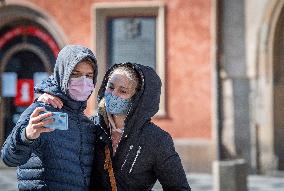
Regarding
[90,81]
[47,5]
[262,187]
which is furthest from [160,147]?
[47,5]

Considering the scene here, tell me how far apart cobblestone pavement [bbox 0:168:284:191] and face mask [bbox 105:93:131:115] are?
6.89 m

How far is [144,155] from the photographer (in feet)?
8.92

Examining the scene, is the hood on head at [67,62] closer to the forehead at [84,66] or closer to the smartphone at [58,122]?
the forehead at [84,66]

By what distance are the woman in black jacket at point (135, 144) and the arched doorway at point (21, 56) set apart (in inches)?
385

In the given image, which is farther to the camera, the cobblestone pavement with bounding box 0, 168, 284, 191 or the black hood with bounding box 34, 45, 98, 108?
the cobblestone pavement with bounding box 0, 168, 284, 191

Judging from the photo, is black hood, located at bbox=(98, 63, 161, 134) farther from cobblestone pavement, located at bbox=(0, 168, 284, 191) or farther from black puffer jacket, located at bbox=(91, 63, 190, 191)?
cobblestone pavement, located at bbox=(0, 168, 284, 191)

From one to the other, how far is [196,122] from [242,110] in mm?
980

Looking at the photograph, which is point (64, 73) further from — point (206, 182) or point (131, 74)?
point (206, 182)

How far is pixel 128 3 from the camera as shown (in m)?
12.0

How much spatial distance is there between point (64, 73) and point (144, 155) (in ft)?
1.86

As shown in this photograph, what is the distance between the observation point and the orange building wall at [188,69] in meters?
11.7

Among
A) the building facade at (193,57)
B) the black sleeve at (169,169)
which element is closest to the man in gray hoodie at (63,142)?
the black sleeve at (169,169)

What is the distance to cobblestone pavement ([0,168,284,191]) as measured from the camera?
973 centimetres

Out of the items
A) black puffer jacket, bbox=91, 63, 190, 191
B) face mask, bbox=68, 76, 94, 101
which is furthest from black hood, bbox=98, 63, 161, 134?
face mask, bbox=68, 76, 94, 101
